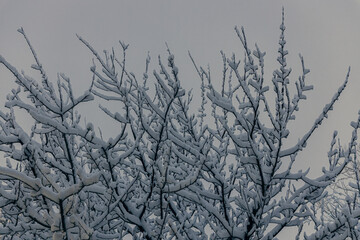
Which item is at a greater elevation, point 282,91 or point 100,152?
point 282,91

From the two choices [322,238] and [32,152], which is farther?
[322,238]

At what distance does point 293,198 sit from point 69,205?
88.1 inches

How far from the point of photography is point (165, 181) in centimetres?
254

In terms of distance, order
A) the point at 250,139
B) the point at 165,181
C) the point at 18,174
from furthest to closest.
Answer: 1. the point at 250,139
2. the point at 165,181
3. the point at 18,174

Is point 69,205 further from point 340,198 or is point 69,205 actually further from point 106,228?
point 340,198

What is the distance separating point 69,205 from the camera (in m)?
2.20

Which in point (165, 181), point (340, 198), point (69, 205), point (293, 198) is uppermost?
point (340, 198)

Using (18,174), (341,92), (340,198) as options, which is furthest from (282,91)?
(340,198)

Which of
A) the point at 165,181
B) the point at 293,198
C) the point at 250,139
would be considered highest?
the point at 250,139

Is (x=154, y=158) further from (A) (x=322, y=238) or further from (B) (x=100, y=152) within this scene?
(A) (x=322, y=238)

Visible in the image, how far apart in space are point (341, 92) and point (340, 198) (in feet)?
21.0

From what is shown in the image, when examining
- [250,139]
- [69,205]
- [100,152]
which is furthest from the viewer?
[250,139]

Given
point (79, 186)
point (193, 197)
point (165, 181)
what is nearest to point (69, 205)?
point (79, 186)

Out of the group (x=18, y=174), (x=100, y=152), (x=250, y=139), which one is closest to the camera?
(x=18, y=174)
